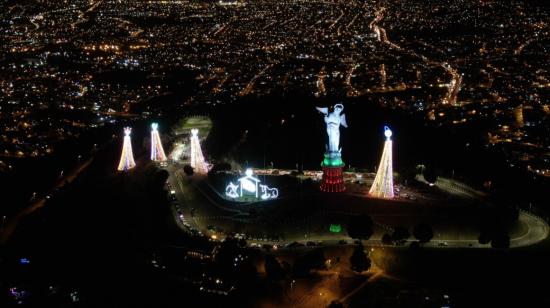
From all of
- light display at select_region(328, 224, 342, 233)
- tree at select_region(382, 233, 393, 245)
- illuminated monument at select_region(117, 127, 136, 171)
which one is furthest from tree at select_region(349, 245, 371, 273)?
illuminated monument at select_region(117, 127, 136, 171)

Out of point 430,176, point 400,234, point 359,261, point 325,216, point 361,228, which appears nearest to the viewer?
point 359,261

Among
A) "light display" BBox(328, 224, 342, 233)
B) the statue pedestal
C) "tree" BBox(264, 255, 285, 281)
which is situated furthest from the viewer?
the statue pedestal

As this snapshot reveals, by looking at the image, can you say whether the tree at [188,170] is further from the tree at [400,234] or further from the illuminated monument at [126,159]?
the tree at [400,234]

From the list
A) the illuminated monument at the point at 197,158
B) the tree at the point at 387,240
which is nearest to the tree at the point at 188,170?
the illuminated monument at the point at 197,158

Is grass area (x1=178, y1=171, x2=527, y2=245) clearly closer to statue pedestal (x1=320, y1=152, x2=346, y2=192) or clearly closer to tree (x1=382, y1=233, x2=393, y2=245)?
statue pedestal (x1=320, y1=152, x2=346, y2=192)

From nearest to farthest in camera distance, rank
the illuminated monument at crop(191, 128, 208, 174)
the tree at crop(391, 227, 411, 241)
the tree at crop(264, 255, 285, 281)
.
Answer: the tree at crop(264, 255, 285, 281), the tree at crop(391, 227, 411, 241), the illuminated monument at crop(191, 128, 208, 174)

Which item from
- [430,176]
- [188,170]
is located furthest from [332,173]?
[188,170]

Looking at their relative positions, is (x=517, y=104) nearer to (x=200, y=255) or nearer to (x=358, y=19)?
(x=200, y=255)

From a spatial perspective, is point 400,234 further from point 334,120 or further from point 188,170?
point 188,170
